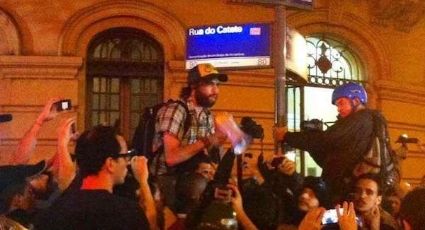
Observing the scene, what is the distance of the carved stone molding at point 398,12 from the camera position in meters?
16.3

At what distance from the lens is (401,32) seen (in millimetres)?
16781

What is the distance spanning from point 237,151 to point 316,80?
10.3m

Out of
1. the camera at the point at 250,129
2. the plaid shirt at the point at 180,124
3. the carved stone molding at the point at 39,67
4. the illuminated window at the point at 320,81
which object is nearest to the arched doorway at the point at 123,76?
the carved stone molding at the point at 39,67

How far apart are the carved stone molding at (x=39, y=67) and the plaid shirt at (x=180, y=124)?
7.40 meters

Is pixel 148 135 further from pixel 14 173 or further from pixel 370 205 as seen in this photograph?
pixel 370 205

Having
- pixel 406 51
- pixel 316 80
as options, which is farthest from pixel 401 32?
pixel 316 80

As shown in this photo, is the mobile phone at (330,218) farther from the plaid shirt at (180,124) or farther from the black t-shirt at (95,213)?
the black t-shirt at (95,213)

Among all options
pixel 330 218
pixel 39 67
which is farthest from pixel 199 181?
pixel 39 67

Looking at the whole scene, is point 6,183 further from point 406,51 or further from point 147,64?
point 406,51

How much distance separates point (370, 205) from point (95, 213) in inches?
98.9

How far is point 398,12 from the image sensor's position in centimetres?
1650

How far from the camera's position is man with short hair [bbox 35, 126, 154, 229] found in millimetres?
3975

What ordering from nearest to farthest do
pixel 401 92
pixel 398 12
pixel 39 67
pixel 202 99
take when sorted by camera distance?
pixel 202 99, pixel 39 67, pixel 401 92, pixel 398 12

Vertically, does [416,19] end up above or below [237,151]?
above
